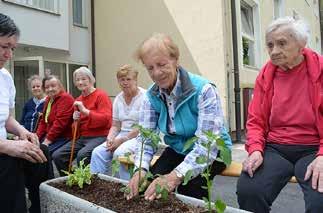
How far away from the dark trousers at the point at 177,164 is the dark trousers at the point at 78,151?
1.58 m

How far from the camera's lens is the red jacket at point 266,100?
243cm

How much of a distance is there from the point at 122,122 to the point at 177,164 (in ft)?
5.48

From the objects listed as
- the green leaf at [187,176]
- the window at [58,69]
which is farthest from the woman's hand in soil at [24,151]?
the window at [58,69]

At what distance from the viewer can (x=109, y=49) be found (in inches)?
430

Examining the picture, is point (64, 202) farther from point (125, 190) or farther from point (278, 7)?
point (278, 7)

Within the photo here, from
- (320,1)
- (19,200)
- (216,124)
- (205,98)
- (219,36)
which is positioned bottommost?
(19,200)

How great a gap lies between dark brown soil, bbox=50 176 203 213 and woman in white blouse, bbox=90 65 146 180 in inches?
53.3

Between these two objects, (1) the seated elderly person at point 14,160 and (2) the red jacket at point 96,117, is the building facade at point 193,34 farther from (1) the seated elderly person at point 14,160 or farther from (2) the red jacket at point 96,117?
(1) the seated elderly person at point 14,160

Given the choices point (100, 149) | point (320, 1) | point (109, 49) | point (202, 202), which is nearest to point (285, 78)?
point (202, 202)

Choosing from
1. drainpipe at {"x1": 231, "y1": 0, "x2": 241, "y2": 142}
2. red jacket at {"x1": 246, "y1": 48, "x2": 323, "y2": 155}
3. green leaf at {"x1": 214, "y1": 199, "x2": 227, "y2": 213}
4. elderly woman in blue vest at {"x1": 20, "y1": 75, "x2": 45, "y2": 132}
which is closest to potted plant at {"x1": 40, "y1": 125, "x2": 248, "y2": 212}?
Answer: green leaf at {"x1": 214, "y1": 199, "x2": 227, "y2": 213}

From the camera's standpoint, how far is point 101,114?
446 centimetres

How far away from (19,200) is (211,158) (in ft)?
3.76

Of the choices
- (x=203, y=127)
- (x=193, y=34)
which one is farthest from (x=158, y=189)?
(x=193, y=34)

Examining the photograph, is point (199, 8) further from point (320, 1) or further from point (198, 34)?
point (320, 1)
